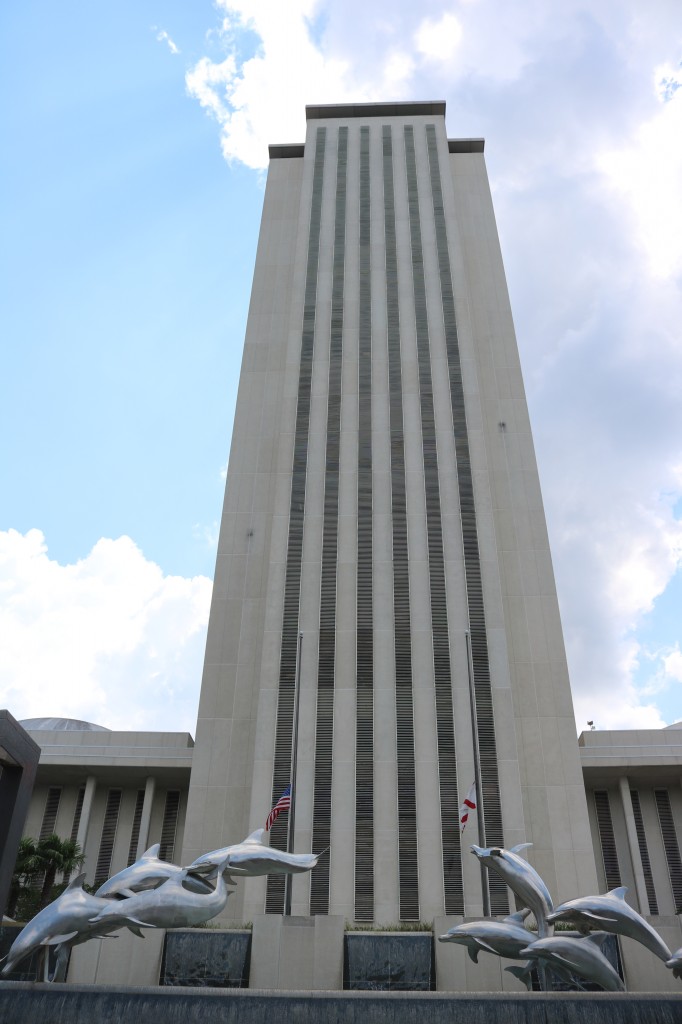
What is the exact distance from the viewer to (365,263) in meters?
59.5

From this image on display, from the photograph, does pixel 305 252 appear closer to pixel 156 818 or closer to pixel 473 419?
pixel 473 419

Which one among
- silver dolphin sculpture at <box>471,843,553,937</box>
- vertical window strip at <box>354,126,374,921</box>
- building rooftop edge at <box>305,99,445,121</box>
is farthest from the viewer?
building rooftop edge at <box>305,99,445,121</box>

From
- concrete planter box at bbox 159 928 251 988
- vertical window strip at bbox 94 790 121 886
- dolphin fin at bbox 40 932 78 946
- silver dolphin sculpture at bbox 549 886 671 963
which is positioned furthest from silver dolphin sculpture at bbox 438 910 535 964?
vertical window strip at bbox 94 790 121 886

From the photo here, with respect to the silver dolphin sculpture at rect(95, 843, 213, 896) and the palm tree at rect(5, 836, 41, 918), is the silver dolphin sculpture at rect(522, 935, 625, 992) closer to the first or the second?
the silver dolphin sculpture at rect(95, 843, 213, 896)

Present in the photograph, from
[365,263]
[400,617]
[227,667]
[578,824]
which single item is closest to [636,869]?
[578,824]

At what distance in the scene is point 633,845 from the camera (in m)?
46.2

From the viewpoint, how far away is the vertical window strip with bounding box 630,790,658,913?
44969 millimetres

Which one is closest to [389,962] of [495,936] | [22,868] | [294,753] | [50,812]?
[495,936]

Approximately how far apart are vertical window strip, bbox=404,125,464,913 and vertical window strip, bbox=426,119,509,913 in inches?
53.6

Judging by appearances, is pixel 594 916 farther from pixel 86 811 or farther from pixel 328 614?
pixel 86 811

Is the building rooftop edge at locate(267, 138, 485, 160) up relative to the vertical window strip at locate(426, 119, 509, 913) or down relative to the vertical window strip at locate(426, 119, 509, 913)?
up

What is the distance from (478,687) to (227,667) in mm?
13911

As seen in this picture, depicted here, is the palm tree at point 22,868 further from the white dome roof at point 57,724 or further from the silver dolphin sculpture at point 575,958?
the silver dolphin sculpture at point 575,958

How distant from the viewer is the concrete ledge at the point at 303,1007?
2045cm
